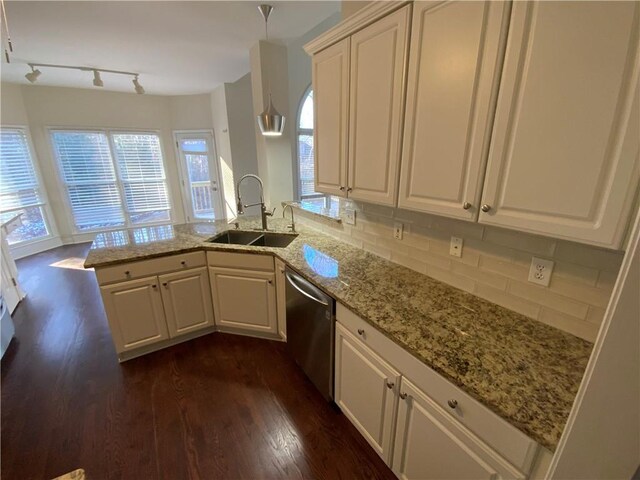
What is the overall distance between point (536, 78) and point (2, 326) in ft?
12.9

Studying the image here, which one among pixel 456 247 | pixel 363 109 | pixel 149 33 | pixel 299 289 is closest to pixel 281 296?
pixel 299 289

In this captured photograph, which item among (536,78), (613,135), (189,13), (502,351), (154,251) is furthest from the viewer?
(189,13)

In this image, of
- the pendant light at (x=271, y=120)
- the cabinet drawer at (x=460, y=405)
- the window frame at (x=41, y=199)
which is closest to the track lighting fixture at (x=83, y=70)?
the window frame at (x=41, y=199)

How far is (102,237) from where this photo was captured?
8.34 ft

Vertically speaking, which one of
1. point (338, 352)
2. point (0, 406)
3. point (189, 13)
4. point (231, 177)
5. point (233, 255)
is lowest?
point (0, 406)

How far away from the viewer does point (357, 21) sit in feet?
4.75

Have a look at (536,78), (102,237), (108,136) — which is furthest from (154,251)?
(108,136)

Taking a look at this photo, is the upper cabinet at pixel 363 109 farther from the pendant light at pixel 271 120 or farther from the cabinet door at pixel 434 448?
the cabinet door at pixel 434 448

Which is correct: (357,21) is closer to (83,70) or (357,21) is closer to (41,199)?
(83,70)

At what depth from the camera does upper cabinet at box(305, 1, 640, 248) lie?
765mm

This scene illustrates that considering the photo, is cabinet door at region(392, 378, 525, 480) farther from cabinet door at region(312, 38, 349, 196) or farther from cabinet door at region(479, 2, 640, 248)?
cabinet door at region(312, 38, 349, 196)

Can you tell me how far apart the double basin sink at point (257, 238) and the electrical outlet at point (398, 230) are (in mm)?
1025

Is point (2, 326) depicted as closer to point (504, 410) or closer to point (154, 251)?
point (154, 251)

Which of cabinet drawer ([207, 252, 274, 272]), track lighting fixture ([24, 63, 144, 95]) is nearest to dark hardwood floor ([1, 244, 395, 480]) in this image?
cabinet drawer ([207, 252, 274, 272])
